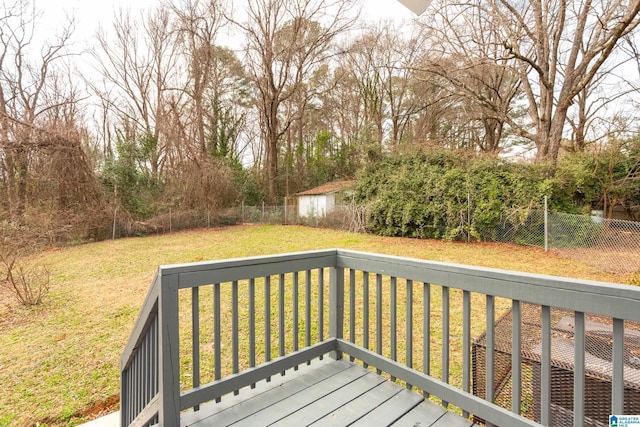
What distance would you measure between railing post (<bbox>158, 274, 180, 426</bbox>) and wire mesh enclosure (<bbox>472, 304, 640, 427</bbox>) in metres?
1.60

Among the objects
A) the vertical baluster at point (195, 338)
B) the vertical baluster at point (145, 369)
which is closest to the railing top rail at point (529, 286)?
the vertical baluster at point (195, 338)

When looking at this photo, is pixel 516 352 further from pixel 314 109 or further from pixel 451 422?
pixel 314 109

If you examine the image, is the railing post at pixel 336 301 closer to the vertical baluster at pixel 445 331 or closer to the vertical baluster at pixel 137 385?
the vertical baluster at pixel 445 331

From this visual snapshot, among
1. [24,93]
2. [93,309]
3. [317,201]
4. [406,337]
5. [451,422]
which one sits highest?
[24,93]

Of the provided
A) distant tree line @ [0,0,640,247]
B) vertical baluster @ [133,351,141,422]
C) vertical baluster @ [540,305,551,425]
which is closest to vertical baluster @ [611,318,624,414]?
vertical baluster @ [540,305,551,425]

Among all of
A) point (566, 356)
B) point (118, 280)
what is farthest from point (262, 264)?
point (118, 280)

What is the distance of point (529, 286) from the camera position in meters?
1.34

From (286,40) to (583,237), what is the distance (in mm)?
14919

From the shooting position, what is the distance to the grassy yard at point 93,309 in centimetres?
256

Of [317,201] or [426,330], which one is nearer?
[426,330]

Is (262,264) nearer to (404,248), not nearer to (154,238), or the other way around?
(404,248)

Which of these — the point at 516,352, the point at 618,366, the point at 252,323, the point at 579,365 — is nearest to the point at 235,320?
the point at 252,323

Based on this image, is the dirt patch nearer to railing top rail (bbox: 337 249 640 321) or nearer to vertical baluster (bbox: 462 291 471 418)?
railing top rail (bbox: 337 249 640 321)

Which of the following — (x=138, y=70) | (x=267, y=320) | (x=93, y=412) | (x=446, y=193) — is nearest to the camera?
(x=267, y=320)
